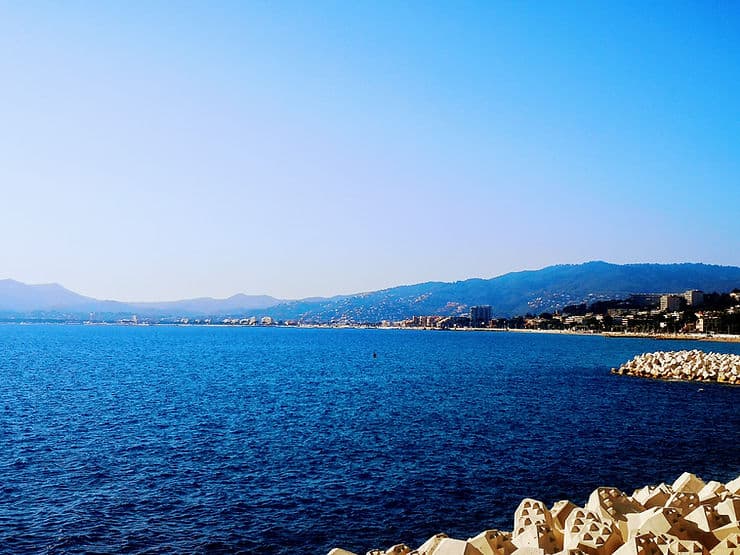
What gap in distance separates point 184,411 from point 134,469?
1513 cm

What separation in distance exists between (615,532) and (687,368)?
53.1 m

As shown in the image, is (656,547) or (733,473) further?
(733,473)

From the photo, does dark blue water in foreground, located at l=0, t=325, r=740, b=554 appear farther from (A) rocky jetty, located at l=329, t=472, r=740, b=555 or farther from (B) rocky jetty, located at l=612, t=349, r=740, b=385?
(B) rocky jetty, located at l=612, t=349, r=740, b=385

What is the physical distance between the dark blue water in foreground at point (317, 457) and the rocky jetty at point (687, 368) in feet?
15.4

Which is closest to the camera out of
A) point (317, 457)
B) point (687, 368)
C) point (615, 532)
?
point (615, 532)

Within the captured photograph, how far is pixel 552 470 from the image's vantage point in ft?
75.8

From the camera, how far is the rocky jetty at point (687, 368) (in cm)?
5539

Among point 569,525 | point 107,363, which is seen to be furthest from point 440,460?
point 107,363

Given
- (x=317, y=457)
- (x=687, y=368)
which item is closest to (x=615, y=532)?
(x=317, y=457)

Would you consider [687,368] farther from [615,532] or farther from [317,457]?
[615,532]

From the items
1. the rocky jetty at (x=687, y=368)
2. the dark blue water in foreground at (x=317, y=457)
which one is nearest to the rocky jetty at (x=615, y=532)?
the dark blue water in foreground at (x=317, y=457)

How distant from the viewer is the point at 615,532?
1095cm

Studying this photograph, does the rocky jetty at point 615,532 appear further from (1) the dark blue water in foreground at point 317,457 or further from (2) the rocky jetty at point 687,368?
(2) the rocky jetty at point 687,368

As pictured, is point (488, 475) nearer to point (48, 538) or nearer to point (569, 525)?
point (569, 525)
